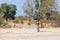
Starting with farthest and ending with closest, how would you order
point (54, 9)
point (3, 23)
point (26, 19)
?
1. point (26, 19)
2. point (54, 9)
3. point (3, 23)

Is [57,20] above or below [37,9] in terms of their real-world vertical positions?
below

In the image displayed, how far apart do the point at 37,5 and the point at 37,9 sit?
677 millimetres

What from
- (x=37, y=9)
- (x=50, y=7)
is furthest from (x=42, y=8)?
(x=50, y=7)

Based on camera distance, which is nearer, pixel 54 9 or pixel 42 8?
pixel 42 8

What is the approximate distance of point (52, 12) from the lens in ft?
117

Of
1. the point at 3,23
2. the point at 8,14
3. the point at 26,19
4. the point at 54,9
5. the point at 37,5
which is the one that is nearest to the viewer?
the point at 37,5

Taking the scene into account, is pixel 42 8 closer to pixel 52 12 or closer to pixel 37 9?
pixel 37 9
